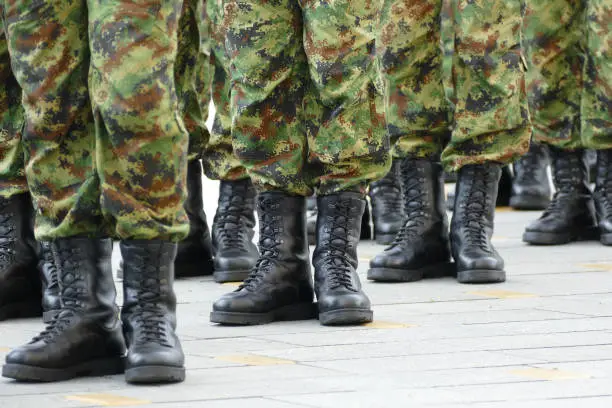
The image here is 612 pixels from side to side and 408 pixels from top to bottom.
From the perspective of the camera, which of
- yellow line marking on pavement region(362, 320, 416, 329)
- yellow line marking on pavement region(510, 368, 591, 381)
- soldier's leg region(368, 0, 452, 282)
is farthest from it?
soldier's leg region(368, 0, 452, 282)

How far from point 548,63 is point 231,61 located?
6.57ft

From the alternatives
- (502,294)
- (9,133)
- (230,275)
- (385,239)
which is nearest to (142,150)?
(9,133)

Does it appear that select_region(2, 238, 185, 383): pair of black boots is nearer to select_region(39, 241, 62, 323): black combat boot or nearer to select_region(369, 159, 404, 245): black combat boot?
select_region(39, 241, 62, 323): black combat boot

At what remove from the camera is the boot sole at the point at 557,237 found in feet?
17.8

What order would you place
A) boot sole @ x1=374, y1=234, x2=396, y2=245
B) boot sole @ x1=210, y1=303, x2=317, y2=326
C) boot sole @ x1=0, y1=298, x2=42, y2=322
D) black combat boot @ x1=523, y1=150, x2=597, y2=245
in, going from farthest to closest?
boot sole @ x1=374, y1=234, x2=396, y2=245 → black combat boot @ x1=523, y1=150, x2=597, y2=245 → boot sole @ x1=0, y1=298, x2=42, y2=322 → boot sole @ x1=210, y1=303, x2=317, y2=326

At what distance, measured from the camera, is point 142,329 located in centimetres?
301

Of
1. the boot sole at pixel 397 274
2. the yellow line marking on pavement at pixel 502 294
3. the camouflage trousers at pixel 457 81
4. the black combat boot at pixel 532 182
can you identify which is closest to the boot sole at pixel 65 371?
the yellow line marking on pavement at pixel 502 294

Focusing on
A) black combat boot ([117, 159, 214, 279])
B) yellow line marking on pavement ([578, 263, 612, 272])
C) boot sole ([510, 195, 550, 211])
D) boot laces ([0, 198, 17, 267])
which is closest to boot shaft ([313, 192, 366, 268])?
boot laces ([0, 198, 17, 267])

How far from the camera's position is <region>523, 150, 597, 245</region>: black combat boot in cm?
545

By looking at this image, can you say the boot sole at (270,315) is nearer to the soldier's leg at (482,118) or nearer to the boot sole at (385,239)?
the soldier's leg at (482,118)

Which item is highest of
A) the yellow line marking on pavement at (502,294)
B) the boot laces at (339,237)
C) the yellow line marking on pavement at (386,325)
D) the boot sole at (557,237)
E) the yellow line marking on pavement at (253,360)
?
the boot laces at (339,237)

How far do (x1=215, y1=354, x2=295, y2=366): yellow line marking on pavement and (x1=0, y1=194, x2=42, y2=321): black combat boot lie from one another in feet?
3.03

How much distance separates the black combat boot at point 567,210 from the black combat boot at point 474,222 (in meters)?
0.90

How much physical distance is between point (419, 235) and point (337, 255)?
2.75 ft
